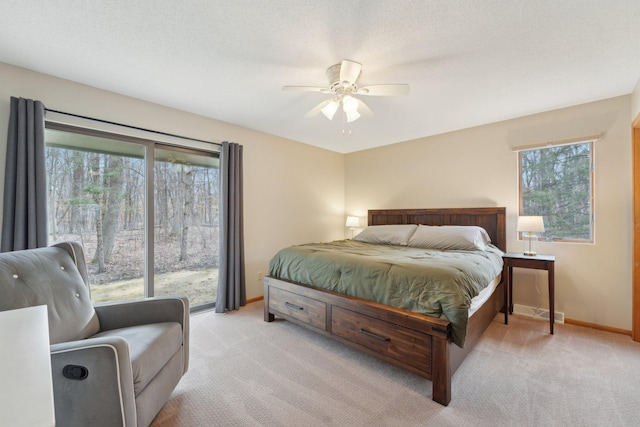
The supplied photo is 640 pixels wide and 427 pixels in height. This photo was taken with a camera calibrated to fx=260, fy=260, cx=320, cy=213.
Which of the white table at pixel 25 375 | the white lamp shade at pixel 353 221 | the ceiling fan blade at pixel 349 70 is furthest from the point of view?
the white lamp shade at pixel 353 221

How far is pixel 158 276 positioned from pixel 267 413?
2161 millimetres

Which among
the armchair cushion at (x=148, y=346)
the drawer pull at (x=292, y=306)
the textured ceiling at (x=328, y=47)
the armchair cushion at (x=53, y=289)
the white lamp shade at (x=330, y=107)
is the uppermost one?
the textured ceiling at (x=328, y=47)

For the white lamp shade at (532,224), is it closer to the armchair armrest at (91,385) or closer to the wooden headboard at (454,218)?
the wooden headboard at (454,218)

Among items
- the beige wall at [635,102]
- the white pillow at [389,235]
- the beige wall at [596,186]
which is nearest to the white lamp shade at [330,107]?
the white pillow at [389,235]

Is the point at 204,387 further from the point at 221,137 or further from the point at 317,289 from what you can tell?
the point at 221,137

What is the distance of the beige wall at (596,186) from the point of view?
2.62 metres

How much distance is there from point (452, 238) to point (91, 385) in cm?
328

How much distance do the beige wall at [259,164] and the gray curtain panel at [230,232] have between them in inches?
9.4

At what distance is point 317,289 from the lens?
8.08 ft

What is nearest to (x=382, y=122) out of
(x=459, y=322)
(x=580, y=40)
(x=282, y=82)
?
(x=282, y=82)

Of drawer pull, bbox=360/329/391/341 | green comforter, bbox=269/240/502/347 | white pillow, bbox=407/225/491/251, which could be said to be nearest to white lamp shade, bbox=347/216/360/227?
white pillow, bbox=407/225/491/251

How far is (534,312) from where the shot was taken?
9.93ft

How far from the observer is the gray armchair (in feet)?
3.61

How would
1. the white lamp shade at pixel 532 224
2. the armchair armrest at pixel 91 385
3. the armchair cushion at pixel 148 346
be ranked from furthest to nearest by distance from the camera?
1. the white lamp shade at pixel 532 224
2. the armchair cushion at pixel 148 346
3. the armchair armrest at pixel 91 385
